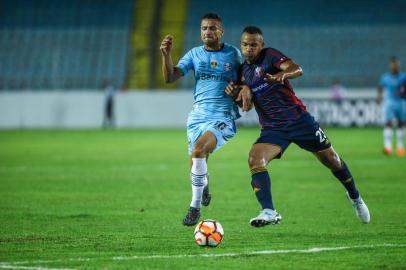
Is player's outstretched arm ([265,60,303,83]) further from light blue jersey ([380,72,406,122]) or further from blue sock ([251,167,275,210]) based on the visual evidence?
light blue jersey ([380,72,406,122])

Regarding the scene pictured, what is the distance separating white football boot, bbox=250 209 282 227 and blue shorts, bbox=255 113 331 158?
35.0 inches

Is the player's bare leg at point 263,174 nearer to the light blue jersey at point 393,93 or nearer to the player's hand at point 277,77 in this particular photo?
the player's hand at point 277,77

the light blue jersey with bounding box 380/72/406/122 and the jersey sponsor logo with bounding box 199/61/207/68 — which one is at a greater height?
the jersey sponsor logo with bounding box 199/61/207/68

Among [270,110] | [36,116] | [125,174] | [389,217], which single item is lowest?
[36,116]

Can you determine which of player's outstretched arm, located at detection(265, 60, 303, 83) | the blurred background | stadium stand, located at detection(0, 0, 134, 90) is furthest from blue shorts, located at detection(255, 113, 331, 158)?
stadium stand, located at detection(0, 0, 134, 90)

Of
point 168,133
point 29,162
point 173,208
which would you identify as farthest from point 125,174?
point 168,133

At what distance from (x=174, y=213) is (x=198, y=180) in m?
1.68

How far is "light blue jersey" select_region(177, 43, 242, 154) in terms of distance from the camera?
10.8 metres

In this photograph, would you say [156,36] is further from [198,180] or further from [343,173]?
[343,173]

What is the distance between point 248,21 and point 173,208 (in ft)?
101

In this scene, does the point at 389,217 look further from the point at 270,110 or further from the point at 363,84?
the point at 363,84

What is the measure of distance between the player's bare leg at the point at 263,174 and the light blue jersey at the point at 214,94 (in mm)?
984

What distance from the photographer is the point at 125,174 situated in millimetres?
18531

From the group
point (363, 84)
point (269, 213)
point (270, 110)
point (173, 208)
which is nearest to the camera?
point (269, 213)
